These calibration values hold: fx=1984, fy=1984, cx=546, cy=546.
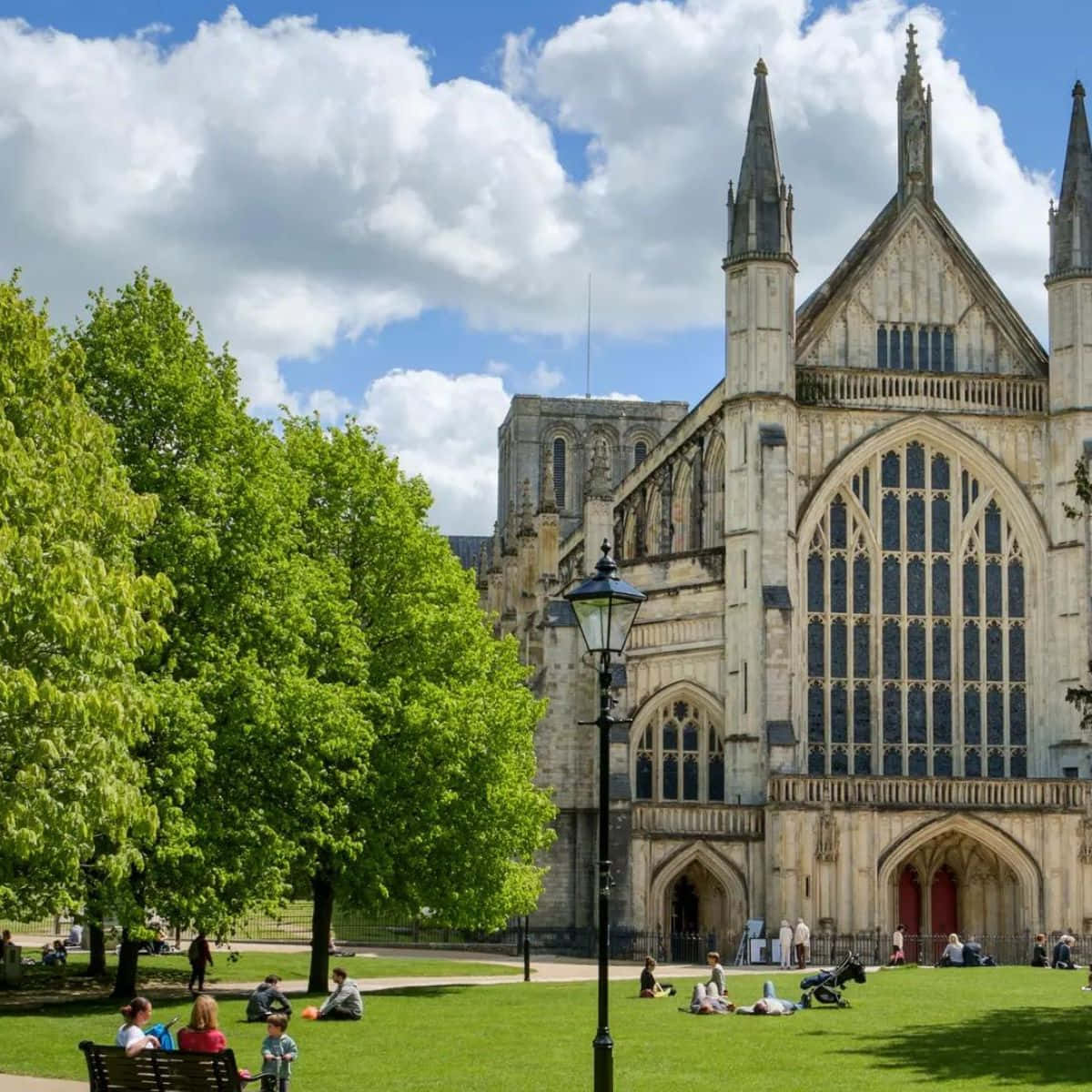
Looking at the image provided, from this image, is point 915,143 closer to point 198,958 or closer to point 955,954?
point 955,954

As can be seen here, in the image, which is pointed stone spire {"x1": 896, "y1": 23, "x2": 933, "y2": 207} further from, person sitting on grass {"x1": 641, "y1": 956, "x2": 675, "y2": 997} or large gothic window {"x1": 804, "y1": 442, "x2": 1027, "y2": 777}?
person sitting on grass {"x1": 641, "y1": 956, "x2": 675, "y2": 997}

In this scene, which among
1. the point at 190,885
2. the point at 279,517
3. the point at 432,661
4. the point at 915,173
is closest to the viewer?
the point at 190,885

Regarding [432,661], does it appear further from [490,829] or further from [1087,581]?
[1087,581]

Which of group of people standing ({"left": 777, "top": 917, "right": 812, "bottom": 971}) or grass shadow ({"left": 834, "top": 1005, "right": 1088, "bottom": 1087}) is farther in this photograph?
group of people standing ({"left": 777, "top": 917, "right": 812, "bottom": 971})

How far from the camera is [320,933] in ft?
116

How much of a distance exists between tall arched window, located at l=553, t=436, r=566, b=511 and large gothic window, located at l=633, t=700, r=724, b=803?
46.4m

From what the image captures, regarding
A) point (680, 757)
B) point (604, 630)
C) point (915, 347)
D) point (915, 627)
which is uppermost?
point (915, 347)

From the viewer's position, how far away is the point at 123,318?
32.2 m

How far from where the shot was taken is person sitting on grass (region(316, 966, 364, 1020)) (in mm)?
29016

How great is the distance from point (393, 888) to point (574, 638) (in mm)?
19216

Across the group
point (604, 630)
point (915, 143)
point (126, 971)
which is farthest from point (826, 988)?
point (915, 143)

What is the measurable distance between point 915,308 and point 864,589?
26.7 ft

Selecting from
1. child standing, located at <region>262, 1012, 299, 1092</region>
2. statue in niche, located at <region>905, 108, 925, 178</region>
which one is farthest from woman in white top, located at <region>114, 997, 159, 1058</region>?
statue in niche, located at <region>905, 108, 925, 178</region>

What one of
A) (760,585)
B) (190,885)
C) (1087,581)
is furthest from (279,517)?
(1087,581)
